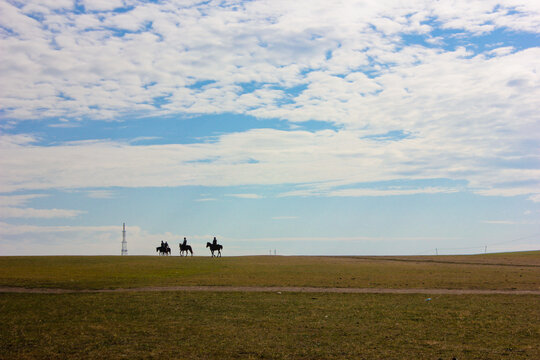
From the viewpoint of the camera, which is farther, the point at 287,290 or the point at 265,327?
the point at 287,290

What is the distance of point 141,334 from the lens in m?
16.2

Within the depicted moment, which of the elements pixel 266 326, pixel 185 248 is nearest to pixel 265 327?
pixel 266 326

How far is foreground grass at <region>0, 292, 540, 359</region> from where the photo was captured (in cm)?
1385

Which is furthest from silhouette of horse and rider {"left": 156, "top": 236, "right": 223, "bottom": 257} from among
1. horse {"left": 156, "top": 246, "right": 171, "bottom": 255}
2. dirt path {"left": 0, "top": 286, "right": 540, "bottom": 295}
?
dirt path {"left": 0, "top": 286, "right": 540, "bottom": 295}

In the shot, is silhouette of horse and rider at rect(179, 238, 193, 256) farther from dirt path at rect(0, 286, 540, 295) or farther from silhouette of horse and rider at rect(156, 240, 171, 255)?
dirt path at rect(0, 286, 540, 295)

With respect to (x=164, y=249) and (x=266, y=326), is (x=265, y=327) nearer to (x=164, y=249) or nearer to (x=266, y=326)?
(x=266, y=326)

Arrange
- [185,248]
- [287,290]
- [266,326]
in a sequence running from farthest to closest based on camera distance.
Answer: [185,248], [287,290], [266,326]

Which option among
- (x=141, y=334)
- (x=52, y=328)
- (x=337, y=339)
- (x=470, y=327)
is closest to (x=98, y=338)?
(x=141, y=334)

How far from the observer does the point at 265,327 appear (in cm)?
1731

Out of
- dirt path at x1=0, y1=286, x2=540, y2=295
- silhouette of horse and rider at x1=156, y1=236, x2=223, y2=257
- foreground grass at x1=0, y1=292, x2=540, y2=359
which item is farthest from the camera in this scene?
silhouette of horse and rider at x1=156, y1=236, x2=223, y2=257

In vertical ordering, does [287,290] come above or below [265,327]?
above

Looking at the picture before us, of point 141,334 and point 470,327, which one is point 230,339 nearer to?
point 141,334

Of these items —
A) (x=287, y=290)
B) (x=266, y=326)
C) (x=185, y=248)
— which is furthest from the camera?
(x=185, y=248)

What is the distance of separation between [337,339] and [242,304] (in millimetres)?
7920
